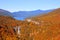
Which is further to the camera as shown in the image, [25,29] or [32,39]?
[25,29]

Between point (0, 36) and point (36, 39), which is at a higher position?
point (0, 36)

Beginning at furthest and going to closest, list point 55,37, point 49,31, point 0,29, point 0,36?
point 49,31
point 55,37
point 0,29
point 0,36

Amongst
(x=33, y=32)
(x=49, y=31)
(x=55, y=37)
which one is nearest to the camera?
(x=55, y=37)

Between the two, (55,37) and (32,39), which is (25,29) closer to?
(32,39)

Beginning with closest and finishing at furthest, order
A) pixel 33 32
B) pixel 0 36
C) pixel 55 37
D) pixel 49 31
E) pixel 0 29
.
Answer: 1. pixel 0 36
2. pixel 0 29
3. pixel 55 37
4. pixel 49 31
5. pixel 33 32

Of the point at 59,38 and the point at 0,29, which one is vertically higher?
the point at 0,29

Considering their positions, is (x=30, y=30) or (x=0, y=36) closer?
(x=0, y=36)

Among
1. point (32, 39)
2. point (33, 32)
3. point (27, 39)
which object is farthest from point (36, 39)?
point (33, 32)

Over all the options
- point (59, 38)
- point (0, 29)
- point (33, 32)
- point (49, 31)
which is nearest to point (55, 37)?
point (59, 38)

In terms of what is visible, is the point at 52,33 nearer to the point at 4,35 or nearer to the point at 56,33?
the point at 56,33
